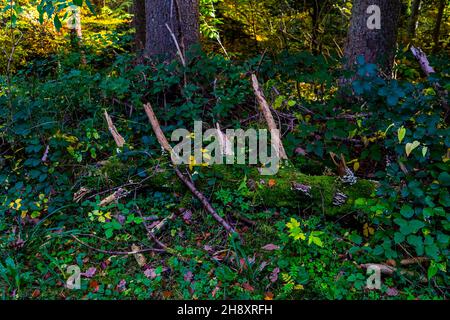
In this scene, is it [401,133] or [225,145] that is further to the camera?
[225,145]

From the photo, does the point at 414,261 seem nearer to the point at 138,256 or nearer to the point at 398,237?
the point at 398,237

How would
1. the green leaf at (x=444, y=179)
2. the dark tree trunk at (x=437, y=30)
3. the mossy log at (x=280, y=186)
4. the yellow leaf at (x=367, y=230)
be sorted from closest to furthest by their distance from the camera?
the green leaf at (x=444, y=179), the yellow leaf at (x=367, y=230), the mossy log at (x=280, y=186), the dark tree trunk at (x=437, y=30)

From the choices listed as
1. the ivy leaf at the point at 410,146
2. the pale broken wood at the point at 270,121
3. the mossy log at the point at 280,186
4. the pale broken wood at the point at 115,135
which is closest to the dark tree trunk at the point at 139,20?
the pale broken wood at the point at 115,135

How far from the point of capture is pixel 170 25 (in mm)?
5301

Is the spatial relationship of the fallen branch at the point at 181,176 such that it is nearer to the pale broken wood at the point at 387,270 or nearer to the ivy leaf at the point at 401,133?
the pale broken wood at the point at 387,270

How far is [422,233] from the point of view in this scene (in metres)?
2.92

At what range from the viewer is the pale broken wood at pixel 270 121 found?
12.9 feet

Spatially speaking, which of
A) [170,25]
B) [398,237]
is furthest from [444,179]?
[170,25]

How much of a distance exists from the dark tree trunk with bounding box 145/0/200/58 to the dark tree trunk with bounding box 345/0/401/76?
2394 millimetres

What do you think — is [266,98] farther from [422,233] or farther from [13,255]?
[13,255]

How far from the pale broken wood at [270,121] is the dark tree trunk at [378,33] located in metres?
1.52

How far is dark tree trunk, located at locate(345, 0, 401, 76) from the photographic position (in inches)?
185

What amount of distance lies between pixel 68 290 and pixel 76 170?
4.94 ft

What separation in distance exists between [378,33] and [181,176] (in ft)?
11.0
